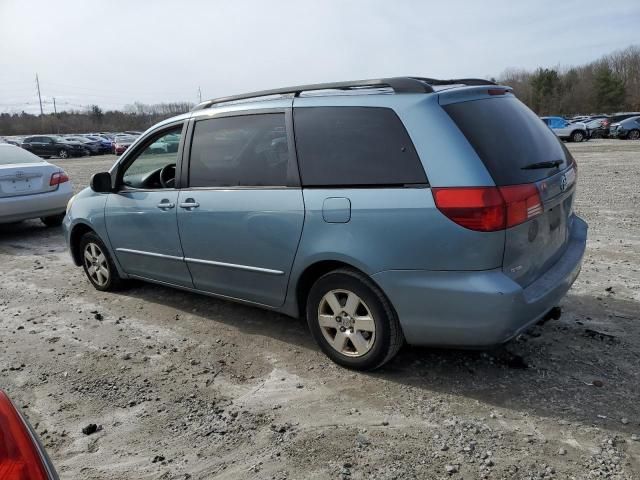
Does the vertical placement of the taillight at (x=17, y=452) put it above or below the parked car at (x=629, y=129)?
below

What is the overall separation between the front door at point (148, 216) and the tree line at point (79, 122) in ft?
243

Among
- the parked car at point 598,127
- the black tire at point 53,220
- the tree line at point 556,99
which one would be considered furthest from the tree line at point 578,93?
the black tire at point 53,220

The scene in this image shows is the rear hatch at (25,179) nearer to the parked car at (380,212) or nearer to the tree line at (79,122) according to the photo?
the parked car at (380,212)

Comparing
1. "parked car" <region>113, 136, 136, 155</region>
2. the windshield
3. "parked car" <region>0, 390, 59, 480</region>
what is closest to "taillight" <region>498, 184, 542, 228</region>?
"parked car" <region>0, 390, 59, 480</region>

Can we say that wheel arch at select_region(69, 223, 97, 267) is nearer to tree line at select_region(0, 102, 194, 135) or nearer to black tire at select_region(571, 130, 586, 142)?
black tire at select_region(571, 130, 586, 142)

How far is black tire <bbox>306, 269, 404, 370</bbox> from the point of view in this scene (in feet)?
11.1

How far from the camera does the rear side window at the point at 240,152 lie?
12.6 ft

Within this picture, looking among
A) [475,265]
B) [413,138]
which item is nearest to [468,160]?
[413,138]

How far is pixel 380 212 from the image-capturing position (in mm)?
3221

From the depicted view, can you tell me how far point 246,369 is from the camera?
3.80 metres

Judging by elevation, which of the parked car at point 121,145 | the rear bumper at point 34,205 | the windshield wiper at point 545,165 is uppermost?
the parked car at point 121,145

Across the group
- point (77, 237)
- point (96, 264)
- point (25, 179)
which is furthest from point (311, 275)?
point (25, 179)

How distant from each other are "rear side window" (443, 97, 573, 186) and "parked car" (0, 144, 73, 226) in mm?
7137

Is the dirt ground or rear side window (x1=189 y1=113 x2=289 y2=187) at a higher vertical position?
rear side window (x1=189 y1=113 x2=289 y2=187)
